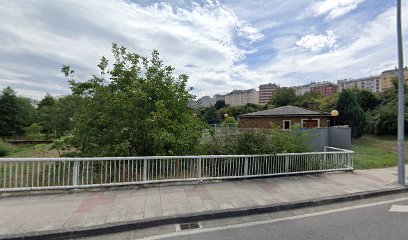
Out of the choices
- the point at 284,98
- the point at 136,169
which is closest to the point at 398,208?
the point at 136,169

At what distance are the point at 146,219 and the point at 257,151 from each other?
3.99 meters

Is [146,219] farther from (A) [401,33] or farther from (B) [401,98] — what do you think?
(A) [401,33]

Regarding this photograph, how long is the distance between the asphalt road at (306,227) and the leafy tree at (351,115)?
17693mm

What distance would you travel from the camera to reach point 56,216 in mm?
3814

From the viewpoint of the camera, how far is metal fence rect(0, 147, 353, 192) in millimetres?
Answer: 4887

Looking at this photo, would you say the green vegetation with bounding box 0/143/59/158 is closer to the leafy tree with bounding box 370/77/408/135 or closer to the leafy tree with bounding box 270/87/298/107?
the leafy tree with bounding box 370/77/408/135

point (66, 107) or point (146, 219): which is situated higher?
point (66, 107)

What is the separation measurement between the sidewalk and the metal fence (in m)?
0.29

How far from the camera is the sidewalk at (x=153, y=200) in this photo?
3.68 meters

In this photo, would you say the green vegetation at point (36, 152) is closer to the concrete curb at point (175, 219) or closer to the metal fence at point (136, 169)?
the metal fence at point (136, 169)

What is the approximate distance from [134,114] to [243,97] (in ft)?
350

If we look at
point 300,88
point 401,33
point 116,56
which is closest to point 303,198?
point 401,33

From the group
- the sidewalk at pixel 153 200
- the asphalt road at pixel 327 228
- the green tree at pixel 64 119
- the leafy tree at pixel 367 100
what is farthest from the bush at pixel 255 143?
the leafy tree at pixel 367 100

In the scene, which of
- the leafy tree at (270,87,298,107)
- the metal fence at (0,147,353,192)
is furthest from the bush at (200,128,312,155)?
the leafy tree at (270,87,298,107)
